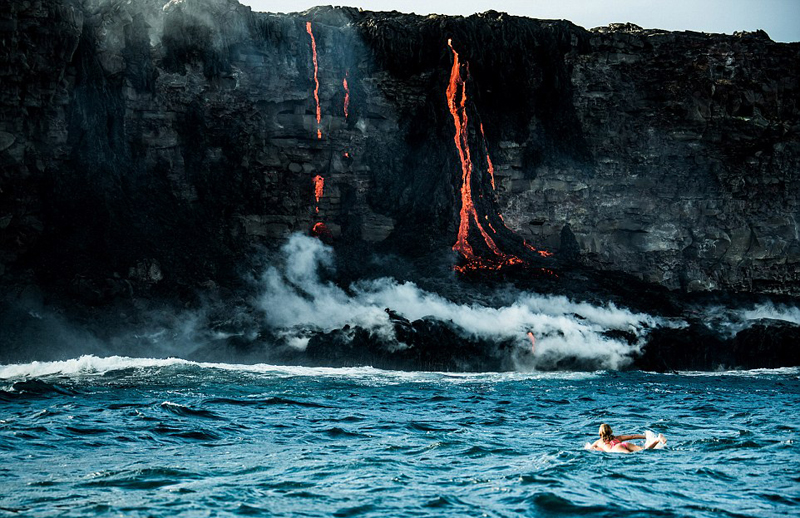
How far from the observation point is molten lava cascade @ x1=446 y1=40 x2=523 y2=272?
171 ft

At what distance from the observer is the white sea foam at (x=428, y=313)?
150ft

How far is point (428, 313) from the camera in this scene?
157 feet

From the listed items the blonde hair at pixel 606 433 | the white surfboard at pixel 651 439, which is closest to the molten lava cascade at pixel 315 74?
the blonde hair at pixel 606 433

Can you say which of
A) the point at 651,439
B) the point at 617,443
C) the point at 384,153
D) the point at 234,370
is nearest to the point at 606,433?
the point at 617,443

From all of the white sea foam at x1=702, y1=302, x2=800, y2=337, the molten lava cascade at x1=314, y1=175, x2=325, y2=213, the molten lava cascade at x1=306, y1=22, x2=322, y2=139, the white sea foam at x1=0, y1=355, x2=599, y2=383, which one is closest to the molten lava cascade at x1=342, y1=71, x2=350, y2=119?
the molten lava cascade at x1=306, y1=22, x2=322, y2=139

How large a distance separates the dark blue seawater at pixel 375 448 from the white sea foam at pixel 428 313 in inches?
283

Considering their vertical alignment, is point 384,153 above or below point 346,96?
below

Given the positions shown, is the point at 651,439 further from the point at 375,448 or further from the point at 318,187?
the point at 318,187

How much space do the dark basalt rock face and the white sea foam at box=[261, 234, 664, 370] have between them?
136cm

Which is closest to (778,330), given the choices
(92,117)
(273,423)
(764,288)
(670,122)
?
(764,288)

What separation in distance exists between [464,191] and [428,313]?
8985 millimetres

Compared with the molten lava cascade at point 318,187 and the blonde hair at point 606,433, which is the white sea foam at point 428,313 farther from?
the blonde hair at point 606,433

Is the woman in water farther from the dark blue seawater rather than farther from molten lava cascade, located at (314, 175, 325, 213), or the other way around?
molten lava cascade, located at (314, 175, 325, 213)

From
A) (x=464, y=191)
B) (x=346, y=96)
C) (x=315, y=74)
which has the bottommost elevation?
(x=464, y=191)
